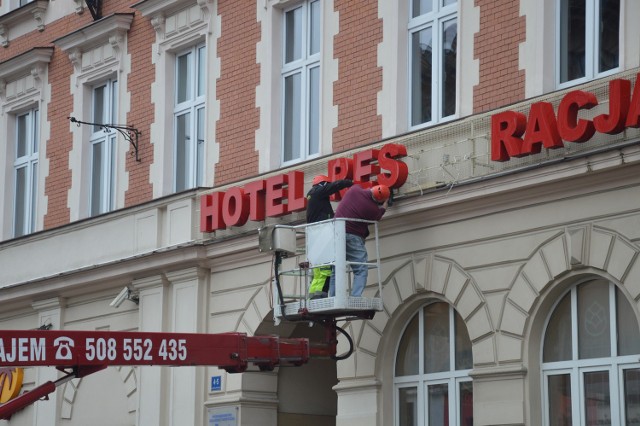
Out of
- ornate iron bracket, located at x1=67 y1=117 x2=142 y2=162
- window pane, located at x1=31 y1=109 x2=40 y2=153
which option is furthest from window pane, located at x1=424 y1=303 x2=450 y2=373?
window pane, located at x1=31 y1=109 x2=40 y2=153

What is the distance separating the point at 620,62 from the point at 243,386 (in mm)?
7082

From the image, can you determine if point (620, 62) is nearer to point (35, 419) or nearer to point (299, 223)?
point (299, 223)

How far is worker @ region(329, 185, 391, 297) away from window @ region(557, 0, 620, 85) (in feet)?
7.90

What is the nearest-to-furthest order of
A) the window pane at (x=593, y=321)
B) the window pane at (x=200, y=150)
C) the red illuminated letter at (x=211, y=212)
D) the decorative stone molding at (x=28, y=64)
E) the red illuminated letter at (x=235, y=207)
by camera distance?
1. the window pane at (x=593, y=321)
2. the red illuminated letter at (x=235, y=207)
3. the red illuminated letter at (x=211, y=212)
4. the window pane at (x=200, y=150)
5. the decorative stone molding at (x=28, y=64)

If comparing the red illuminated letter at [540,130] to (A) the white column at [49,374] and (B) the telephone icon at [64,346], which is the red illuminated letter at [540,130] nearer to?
(B) the telephone icon at [64,346]

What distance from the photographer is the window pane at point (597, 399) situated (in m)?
15.7

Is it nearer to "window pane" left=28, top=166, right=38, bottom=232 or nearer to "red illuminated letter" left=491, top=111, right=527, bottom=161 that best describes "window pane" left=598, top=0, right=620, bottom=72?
"red illuminated letter" left=491, top=111, right=527, bottom=161

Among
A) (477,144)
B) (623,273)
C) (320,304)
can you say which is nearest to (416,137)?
(477,144)

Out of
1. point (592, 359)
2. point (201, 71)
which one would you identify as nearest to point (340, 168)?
point (592, 359)

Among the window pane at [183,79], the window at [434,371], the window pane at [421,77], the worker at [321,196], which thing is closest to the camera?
the window at [434,371]

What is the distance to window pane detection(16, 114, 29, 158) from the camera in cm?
2625

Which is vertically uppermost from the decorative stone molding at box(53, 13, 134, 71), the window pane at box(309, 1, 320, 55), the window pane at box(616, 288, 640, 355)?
the decorative stone molding at box(53, 13, 134, 71)

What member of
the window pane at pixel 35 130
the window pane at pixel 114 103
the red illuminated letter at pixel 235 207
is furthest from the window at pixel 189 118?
the window pane at pixel 35 130

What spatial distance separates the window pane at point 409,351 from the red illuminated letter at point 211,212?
341cm
